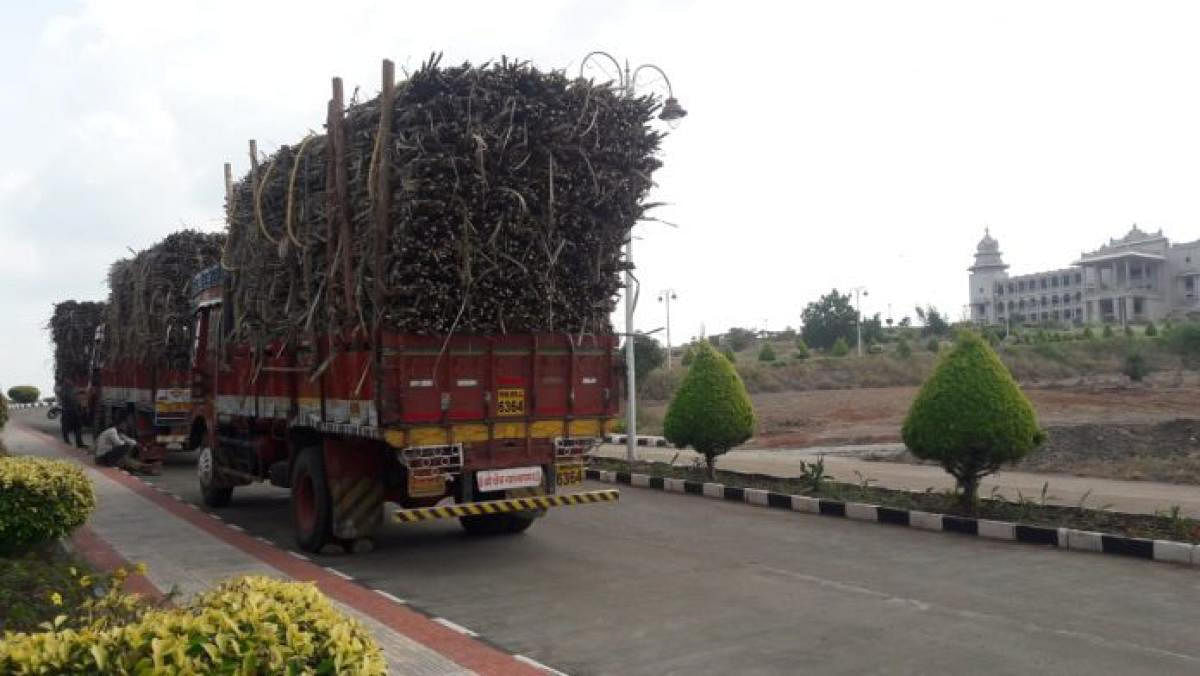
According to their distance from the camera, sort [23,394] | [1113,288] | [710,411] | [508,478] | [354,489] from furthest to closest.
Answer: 1. [1113,288]
2. [23,394]
3. [710,411]
4. [354,489]
5. [508,478]

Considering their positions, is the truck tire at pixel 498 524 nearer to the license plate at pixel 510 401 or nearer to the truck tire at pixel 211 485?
the license plate at pixel 510 401

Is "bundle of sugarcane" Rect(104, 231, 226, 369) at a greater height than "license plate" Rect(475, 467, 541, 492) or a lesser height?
greater

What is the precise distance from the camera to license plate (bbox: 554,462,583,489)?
344 inches

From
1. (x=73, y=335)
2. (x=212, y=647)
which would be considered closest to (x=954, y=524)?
(x=212, y=647)

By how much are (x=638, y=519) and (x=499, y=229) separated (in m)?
4.56

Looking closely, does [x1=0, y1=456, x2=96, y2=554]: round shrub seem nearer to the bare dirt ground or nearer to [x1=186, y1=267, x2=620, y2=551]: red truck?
[x1=186, y1=267, x2=620, y2=551]: red truck

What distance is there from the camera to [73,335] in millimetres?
26281

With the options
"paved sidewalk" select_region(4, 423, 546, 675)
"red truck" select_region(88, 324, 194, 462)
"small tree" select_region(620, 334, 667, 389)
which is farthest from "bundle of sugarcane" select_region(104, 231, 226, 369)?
"small tree" select_region(620, 334, 667, 389)

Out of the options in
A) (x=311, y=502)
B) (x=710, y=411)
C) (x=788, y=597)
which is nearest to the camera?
(x=788, y=597)

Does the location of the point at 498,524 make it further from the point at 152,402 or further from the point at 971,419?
the point at 152,402

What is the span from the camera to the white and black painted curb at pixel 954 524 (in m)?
8.34

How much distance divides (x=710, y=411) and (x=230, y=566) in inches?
286

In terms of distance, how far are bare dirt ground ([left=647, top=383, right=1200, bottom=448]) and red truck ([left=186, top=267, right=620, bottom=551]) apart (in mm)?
13714

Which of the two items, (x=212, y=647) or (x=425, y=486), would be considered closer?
(x=212, y=647)
